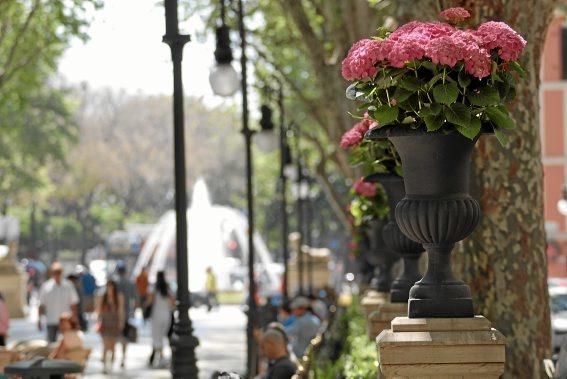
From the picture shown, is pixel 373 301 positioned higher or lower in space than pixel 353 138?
lower

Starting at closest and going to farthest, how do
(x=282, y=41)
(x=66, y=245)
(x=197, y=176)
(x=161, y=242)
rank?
1. (x=282, y=41)
2. (x=161, y=242)
3. (x=197, y=176)
4. (x=66, y=245)

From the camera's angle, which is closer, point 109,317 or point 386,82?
point 386,82

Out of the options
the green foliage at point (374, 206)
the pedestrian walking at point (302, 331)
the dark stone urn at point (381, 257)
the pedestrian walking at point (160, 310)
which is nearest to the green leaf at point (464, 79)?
the green foliage at point (374, 206)

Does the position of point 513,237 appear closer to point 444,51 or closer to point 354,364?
point 354,364

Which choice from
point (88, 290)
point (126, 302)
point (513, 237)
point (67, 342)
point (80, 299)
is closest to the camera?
point (513, 237)

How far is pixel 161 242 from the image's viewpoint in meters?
70.1

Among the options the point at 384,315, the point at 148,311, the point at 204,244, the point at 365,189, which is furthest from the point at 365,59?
the point at 204,244

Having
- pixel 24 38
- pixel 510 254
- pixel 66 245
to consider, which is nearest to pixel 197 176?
pixel 66 245

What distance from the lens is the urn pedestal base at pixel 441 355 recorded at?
7750 mm

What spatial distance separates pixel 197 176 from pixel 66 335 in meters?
86.4

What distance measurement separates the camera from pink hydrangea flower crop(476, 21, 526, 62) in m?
7.88

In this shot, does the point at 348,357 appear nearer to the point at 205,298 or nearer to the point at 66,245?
the point at 205,298

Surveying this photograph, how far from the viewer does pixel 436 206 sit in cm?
797

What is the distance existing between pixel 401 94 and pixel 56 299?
18.0 meters
